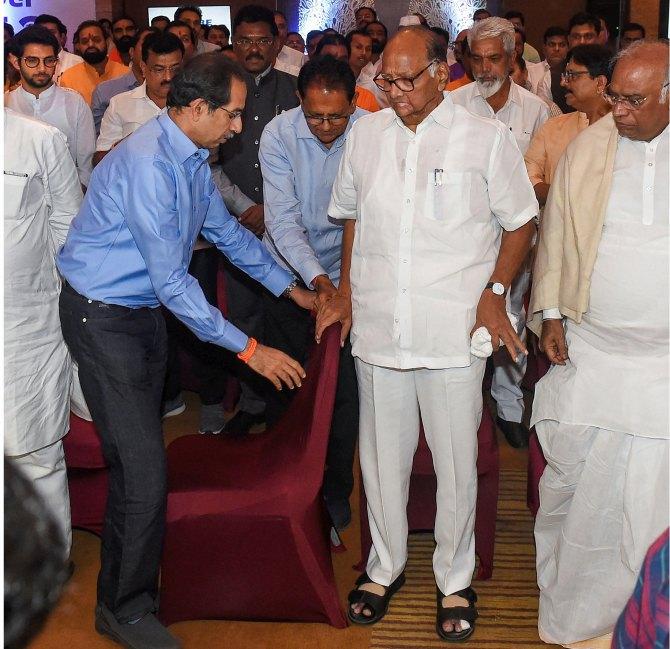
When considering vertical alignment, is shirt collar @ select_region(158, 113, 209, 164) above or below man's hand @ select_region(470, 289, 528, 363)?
above

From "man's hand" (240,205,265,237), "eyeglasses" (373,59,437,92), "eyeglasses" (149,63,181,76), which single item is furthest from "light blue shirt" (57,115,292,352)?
"eyeglasses" (149,63,181,76)

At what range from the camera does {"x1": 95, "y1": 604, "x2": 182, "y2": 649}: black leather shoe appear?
255 centimetres

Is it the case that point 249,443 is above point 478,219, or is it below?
below

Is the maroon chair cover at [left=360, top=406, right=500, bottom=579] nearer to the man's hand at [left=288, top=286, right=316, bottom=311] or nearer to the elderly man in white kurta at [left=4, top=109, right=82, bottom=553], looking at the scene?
the man's hand at [left=288, top=286, right=316, bottom=311]

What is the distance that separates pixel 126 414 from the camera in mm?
2436

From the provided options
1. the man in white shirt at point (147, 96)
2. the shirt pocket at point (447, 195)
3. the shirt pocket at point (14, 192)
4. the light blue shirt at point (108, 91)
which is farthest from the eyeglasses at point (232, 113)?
the light blue shirt at point (108, 91)

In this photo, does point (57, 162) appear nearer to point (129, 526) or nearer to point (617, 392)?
point (129, 526)

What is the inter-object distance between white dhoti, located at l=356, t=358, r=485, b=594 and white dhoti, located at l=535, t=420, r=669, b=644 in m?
0.22

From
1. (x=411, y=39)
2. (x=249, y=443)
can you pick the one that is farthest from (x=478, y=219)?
(x=249, y=443)

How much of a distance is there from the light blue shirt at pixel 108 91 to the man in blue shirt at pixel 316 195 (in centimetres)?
209

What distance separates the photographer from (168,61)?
13.0 ft

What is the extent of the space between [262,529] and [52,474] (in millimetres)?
661

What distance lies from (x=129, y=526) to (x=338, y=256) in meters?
1.16

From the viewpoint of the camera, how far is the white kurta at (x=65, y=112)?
4.51m
